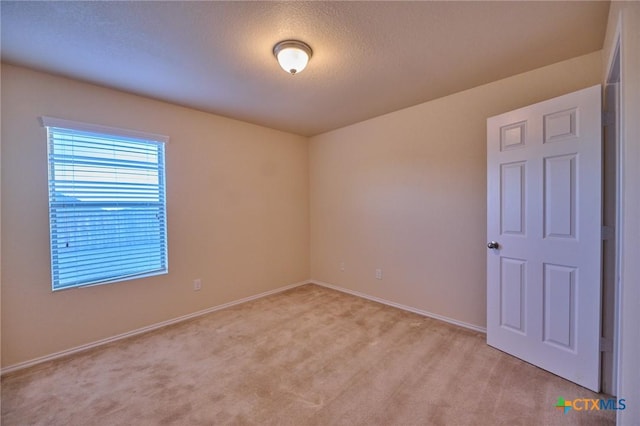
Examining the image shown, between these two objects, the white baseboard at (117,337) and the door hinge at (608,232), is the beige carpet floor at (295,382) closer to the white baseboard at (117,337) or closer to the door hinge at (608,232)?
the white baseboard at (117,337)

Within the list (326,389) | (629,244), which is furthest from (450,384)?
(629,244)

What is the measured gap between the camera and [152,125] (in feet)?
9.38

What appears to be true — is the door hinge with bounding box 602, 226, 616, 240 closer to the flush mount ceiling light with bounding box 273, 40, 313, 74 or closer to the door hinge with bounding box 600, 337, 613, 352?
the door hinge with bounding box 600, 337, 613, 352

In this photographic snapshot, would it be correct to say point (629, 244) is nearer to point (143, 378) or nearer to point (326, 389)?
point (326, 389)

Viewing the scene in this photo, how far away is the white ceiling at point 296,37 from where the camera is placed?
5.24 feet

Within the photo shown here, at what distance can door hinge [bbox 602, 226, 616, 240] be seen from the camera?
1.79 m

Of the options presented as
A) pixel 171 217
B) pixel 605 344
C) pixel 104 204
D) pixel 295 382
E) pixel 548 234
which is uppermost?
pixel 104 204

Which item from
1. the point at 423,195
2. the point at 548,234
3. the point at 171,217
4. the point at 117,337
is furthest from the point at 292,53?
the point at 117,337

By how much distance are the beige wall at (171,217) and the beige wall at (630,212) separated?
3.43m

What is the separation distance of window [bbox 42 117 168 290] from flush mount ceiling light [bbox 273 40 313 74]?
69.4 inches

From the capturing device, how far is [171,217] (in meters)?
3.01

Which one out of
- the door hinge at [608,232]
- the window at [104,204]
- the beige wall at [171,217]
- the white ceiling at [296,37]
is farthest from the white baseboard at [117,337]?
the door hinge at [608,232]

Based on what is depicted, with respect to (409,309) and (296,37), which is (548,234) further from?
(296,37)

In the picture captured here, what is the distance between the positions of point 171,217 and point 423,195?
2.87m
